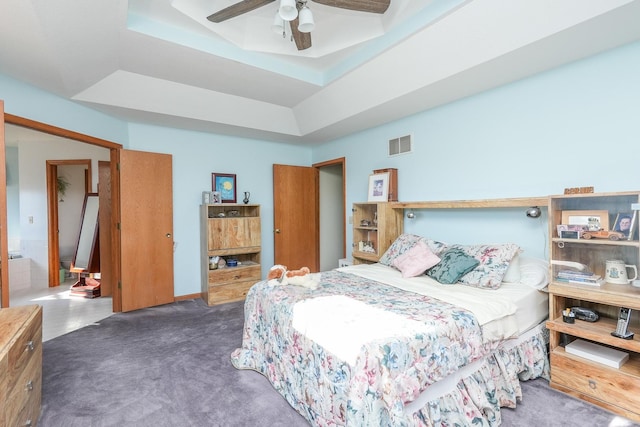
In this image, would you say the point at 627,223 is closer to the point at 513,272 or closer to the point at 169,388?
the point at 513,272

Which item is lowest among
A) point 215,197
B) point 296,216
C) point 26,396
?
point 26,396

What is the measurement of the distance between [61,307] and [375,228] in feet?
13.9

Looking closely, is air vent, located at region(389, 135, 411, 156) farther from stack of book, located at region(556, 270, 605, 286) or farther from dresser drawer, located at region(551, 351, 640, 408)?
dresser drawer, located at region(551, 351, 640, 408)

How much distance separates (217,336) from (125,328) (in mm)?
1104

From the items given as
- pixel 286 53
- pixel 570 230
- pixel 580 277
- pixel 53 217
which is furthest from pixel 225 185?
pixel 580 277

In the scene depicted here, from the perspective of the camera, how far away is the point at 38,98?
112 inches

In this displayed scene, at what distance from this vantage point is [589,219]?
2104mm

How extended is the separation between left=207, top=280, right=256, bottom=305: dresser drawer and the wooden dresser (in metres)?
2.06

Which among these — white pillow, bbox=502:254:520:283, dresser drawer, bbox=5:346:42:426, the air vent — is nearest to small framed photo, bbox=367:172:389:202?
the air vent

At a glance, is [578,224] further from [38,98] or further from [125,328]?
[38,98]

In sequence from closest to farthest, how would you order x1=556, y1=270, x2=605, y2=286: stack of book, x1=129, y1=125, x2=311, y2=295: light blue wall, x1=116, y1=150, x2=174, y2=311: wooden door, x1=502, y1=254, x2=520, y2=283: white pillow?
1. x1=556, y1=270, x2=605, y2=286: stack of book
2. x1=502, y1=254, x2=520, y2=283: white pillow
3. x1=116, y1=150, x2=174, y2=311: wooden door
4. x1=129, y1=125, x2=311, y2=295: light blue wall

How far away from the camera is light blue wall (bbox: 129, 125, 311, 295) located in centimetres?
414

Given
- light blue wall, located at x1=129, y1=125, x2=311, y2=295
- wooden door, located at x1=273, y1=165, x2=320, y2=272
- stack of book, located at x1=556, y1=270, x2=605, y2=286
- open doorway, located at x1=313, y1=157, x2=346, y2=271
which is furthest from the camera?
open doorway, located at x1=313, y1=157, x2=346, y2=271

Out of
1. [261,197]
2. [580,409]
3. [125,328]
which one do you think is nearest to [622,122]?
[580,409]
